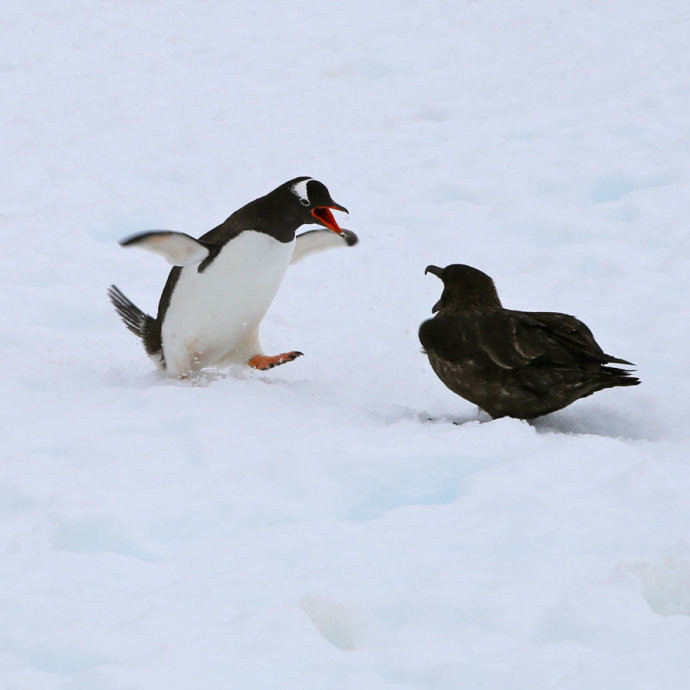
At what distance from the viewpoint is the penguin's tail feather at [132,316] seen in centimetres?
532

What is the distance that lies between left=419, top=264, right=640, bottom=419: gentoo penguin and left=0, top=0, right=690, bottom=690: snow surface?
0.44 feet

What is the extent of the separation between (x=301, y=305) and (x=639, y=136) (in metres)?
3.10

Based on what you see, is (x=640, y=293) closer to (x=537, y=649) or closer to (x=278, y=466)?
(x=278, y=466)

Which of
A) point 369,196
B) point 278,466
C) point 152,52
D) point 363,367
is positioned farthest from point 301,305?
point 152,52

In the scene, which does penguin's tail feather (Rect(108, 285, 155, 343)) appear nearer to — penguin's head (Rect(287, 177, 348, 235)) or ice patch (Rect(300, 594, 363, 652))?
penguin's head (Rect(287, 177, 348, 235))

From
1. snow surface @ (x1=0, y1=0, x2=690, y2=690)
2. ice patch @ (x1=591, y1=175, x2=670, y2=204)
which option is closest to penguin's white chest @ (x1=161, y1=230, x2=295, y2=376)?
snow surface @ (x1=0, y1=0, x2=690, y2=690)

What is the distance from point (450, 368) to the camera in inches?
162

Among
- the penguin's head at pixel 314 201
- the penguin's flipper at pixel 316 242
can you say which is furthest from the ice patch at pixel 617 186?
the penguin's head at pixel 314 201

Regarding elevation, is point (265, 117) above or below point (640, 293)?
above

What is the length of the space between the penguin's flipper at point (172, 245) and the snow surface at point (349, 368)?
1.78ft

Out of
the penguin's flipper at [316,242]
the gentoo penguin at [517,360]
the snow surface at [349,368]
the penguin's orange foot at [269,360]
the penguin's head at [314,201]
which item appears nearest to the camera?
the snow surface at [349,368]

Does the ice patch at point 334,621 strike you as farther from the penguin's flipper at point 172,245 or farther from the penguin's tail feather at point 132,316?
the penguin's tail feather at point 132,316

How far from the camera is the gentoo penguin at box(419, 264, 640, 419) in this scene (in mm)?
3977

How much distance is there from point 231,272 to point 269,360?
0.44m
